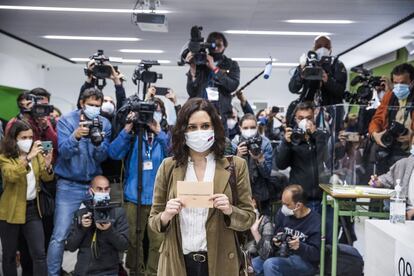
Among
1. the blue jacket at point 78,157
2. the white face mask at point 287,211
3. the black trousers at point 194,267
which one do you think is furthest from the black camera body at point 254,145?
the black trousers at point 194,267

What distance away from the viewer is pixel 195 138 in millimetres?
1977

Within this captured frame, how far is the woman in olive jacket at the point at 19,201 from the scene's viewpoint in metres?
3.25

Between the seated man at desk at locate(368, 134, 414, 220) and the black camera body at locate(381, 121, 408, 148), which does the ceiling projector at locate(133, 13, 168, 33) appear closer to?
the black camera body at locate(381, 121, 408, 148)

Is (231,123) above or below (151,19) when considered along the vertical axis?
below

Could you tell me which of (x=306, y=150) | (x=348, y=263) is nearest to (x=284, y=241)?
(x=348, y=263)

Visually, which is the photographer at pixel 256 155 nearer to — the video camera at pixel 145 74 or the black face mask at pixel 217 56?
the black face mask at pixel 217 56

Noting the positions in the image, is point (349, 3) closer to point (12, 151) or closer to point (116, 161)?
point (116, 161)

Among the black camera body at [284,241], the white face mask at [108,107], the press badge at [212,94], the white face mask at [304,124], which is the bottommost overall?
the black camera body at [284,241]

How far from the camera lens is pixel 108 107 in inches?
168

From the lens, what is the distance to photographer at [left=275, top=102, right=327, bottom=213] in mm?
3771

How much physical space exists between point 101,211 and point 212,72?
145 cm

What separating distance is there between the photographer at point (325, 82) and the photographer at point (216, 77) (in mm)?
595

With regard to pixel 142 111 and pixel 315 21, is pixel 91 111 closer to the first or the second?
pixel 142 111

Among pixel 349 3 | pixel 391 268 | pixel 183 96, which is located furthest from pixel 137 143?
pixel 183 96
